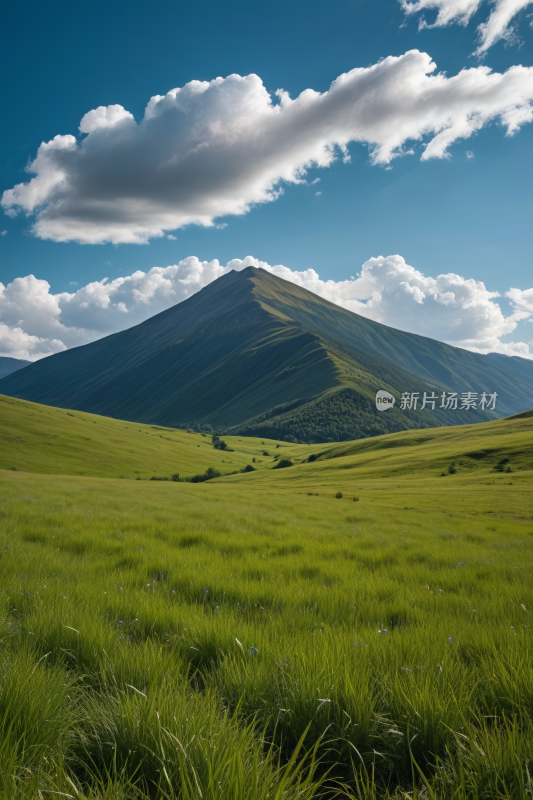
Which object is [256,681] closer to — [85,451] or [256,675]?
[256,675]

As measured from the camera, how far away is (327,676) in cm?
256

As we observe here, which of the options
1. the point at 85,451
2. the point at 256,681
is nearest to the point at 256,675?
the point at 256,681

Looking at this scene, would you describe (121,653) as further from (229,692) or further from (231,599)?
(231,599)

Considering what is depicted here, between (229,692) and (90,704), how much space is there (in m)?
0.89

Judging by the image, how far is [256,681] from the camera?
106 inches

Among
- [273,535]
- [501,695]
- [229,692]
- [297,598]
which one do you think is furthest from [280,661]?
[273,535]

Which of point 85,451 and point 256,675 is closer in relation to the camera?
point 256,675

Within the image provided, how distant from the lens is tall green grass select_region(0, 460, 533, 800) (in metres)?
1.85

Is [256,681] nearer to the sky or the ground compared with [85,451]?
nearer to the sky

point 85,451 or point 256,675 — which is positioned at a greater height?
point 256,675

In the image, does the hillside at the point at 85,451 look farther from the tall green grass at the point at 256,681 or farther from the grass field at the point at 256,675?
the tall green grass at the point at 256,681

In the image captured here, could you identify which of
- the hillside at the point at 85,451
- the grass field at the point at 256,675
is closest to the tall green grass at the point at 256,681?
the grass field at the point at 256,675

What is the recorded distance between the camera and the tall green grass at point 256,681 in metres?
1.85

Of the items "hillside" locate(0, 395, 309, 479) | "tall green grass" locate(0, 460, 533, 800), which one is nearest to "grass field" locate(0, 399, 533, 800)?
"tall green grass" locate(0, 460, 533, 800)
